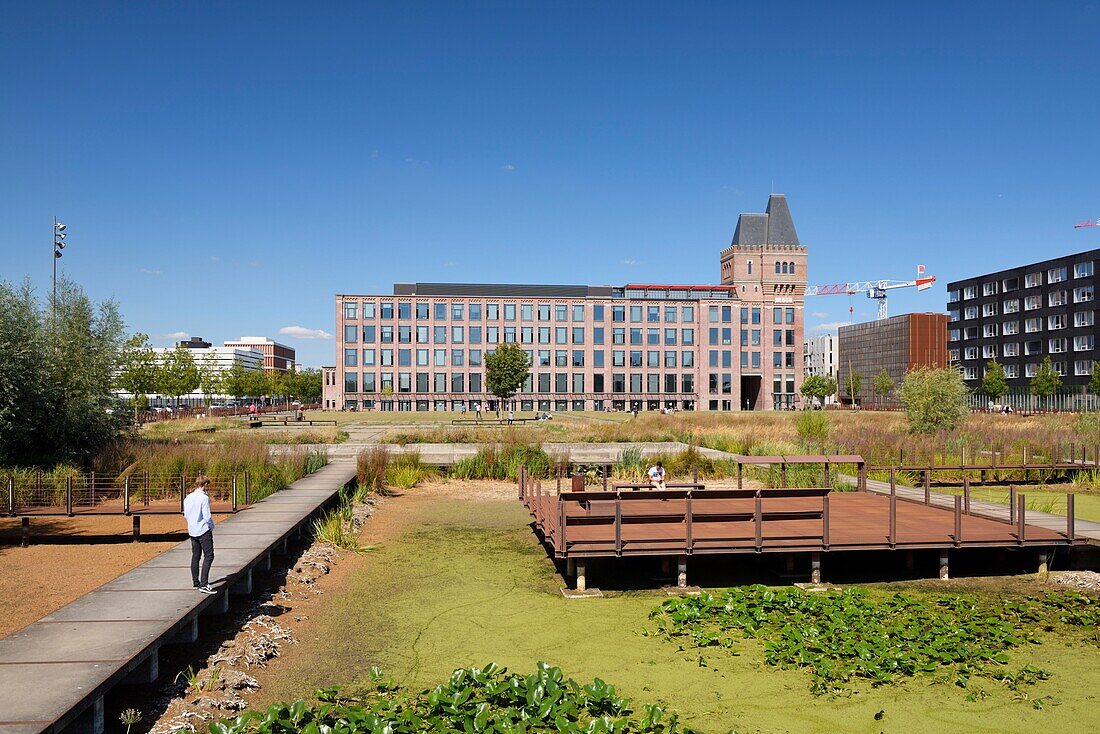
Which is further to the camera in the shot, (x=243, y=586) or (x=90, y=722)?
(x=243, y=586)

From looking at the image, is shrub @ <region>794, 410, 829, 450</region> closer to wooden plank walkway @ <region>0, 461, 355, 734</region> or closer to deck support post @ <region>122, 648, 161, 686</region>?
wooden plank walkway @ <region>0, 461, 355, 734</region>

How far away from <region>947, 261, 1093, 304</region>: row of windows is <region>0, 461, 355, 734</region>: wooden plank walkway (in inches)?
3459

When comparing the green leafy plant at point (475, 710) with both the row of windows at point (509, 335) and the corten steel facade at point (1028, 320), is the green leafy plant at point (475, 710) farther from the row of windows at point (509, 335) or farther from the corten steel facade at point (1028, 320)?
the corten steel facade at point (1028, 320)

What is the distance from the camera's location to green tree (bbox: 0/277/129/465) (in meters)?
21.4

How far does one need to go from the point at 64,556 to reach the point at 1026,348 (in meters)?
94.8

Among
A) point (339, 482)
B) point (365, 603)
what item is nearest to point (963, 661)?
point (365, 603)

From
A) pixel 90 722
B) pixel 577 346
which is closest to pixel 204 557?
pixel 90 722

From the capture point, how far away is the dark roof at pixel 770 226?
10000cm

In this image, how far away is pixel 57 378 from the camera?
24719mm

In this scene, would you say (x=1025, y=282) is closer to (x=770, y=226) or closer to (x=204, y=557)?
(x=770, y=226)

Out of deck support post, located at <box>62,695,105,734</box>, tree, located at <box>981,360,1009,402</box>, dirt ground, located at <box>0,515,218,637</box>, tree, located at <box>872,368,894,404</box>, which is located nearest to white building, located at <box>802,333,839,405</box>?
tree, located at <box>872,368,894,404</box>

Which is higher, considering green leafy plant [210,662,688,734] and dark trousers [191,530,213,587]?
dark trousers [191,530,213,587]

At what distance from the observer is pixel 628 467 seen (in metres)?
25.5

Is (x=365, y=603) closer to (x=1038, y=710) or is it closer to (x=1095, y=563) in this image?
(x=1038, y=710)
